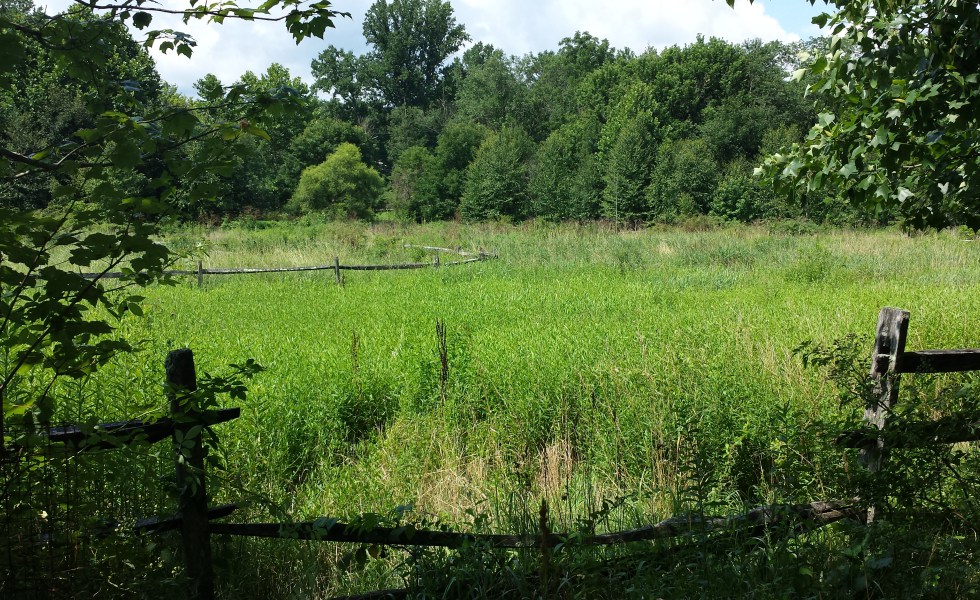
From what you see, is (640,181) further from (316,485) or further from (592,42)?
(316,485)

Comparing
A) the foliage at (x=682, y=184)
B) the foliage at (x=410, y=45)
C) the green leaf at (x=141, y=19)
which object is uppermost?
the foliage at (x=410, y=45)

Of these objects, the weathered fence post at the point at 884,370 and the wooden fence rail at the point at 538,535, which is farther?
the weathered fence post at the point at 884,370

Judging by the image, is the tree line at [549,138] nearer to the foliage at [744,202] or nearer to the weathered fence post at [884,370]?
the foliage at [744,202]

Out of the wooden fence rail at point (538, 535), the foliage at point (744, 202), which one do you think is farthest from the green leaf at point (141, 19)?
the foliage at point (744, 202)

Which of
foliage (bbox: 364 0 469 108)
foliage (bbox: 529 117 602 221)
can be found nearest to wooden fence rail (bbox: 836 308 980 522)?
foliage (bbox: 529 117 602 221)

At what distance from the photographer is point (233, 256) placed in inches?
955

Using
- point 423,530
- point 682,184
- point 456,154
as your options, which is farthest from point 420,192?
point 423,530

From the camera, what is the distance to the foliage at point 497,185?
49.4 metres

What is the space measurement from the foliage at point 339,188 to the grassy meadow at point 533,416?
30.4 meters

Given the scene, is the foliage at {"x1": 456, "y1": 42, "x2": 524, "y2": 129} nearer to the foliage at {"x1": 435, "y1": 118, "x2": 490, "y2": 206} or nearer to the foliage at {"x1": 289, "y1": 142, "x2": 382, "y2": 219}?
the foliage at {"x1": 435, "y1": 118, "x2": 490, "y2": 206}

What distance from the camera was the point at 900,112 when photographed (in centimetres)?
443

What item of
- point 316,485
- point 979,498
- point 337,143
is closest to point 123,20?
point 316,485

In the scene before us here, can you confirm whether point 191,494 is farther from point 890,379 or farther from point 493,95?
point 493,95

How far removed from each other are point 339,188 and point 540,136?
33432mm
